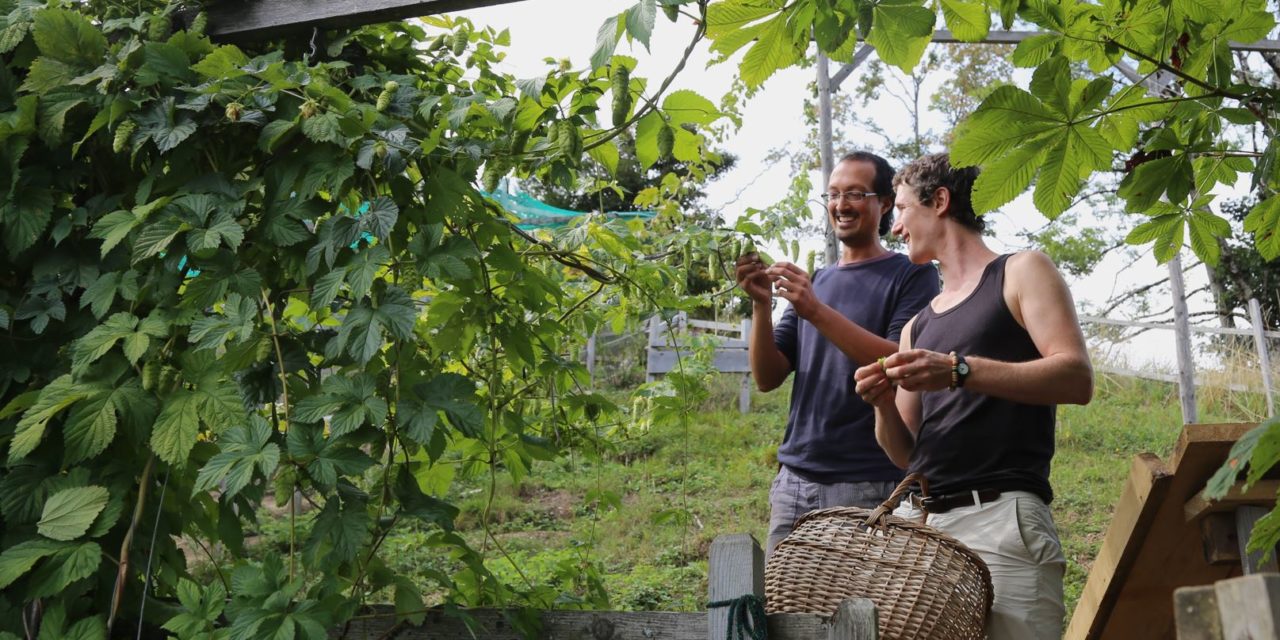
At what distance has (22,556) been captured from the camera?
164 cm

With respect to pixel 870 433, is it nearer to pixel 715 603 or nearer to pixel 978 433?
pixel 978 433

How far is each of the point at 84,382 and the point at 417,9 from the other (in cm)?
86

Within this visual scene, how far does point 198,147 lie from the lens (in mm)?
1781

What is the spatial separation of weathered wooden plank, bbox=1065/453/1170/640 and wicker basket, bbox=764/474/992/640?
419 millimetres

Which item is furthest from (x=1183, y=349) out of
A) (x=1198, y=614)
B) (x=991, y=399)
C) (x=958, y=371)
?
(x=1198, y=614)

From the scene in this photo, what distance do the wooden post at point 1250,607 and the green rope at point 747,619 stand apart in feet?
3.10

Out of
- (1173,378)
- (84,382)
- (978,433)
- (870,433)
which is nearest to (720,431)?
(1173,378)

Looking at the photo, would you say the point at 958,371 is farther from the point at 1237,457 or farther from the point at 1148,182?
the point at 1237,457

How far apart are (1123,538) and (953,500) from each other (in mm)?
374

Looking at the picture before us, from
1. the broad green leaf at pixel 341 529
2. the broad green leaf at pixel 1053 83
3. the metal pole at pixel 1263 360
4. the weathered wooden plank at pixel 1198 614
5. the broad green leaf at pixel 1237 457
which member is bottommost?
the metal pole at pixel 1263 360

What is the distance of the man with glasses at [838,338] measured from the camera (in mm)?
2443

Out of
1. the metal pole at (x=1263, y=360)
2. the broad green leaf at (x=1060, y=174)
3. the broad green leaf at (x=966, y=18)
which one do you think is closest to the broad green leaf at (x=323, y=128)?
the broad green leaf at (x=966, y=18)

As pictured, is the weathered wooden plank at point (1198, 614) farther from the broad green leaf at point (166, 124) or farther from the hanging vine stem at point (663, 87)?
the broad green leaf at point (166, 124)

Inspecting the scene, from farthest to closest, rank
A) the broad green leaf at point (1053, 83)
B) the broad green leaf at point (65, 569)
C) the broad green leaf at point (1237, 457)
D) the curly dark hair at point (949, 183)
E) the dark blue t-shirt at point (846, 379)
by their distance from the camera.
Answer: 1. the dark blue t-shirt at point (846, 379)
2. the curly dark hair at point (949, 183)
3. the broad green leaf at point (65, 569)
4. the broad green leaf at point (1053, 83)
5. the broad green leaf at point (1237, 457)
